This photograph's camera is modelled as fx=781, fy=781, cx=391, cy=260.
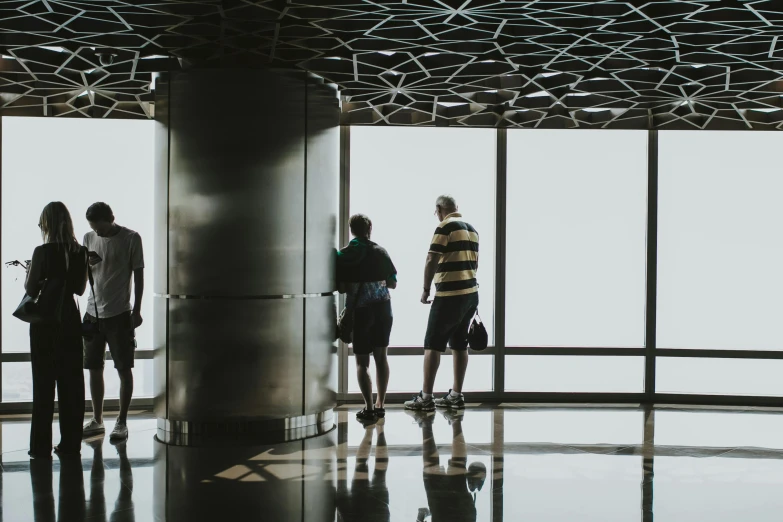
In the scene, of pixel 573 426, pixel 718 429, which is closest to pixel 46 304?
pixel 573 426

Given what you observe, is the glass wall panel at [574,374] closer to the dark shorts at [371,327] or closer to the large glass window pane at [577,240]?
the large glass window pane at [577,240]

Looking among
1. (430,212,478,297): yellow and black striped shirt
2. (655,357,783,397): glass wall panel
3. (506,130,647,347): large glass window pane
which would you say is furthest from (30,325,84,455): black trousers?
(655,357,783,397): glass wall panel

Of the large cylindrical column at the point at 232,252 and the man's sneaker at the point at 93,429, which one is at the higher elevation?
the large cylindrical column at the point at 232,252

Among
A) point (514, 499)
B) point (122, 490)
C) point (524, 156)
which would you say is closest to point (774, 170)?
point (524, 156)

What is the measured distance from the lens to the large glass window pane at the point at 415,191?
8.75m

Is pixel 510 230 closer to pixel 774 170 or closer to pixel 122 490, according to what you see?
pixel 774 170

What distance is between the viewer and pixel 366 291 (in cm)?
739

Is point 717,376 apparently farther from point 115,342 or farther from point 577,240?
point 115,342

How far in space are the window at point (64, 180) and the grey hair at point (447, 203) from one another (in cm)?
322

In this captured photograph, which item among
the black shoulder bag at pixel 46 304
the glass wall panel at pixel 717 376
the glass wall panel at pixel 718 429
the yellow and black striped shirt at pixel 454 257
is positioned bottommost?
the glass wall panel at pixel 718 429

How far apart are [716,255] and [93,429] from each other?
22.2 ft

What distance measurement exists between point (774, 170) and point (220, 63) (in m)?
6.23

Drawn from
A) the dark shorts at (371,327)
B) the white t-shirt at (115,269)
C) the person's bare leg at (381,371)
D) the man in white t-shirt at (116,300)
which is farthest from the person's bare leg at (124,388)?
the person's bare leg at (381,371)

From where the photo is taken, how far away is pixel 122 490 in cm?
512
